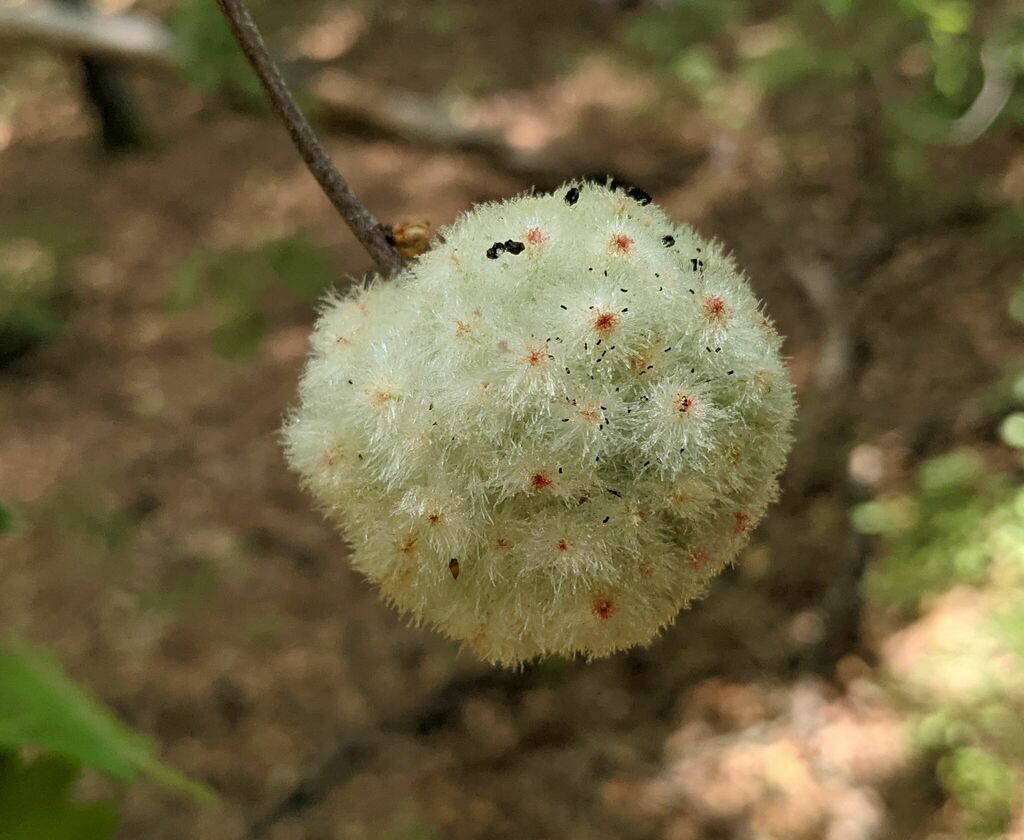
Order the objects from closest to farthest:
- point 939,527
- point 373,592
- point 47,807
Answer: point 47,807, point 939,527, point 373,592

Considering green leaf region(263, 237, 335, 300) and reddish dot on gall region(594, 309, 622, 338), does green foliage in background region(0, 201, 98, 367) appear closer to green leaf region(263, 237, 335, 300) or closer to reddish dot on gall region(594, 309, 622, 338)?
green leaf region(263, 237, 335, 300)

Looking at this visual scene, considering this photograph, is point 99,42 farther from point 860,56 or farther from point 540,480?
point 540,480

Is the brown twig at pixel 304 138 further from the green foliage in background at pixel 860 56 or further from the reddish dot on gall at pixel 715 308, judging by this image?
the green foliage in background at pixel 860 56

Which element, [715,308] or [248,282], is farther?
[248,282]

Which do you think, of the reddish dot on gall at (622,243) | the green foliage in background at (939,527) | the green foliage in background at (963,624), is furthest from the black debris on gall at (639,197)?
the green foliage in background at (939,527)

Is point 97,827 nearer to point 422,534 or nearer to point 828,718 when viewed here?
point 422,534

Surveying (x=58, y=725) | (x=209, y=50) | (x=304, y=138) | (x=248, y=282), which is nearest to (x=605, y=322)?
(x=304, y=138)

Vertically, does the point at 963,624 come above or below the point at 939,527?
below
